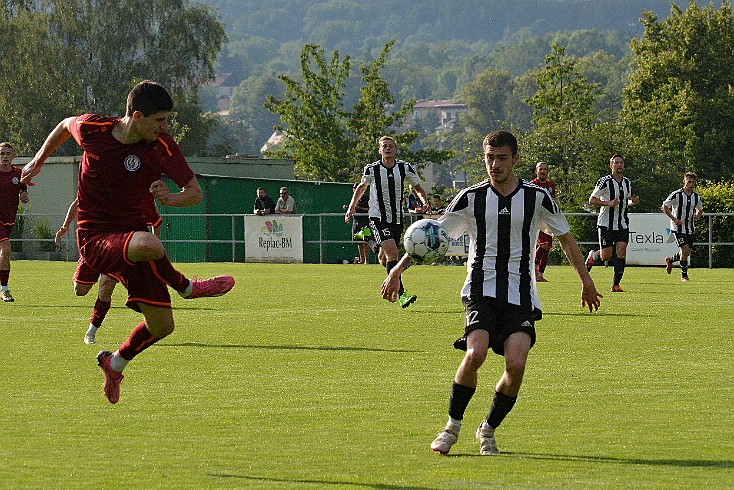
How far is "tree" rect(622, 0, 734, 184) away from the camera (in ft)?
191

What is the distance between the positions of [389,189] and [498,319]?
11550 mm

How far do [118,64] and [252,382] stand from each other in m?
64.9

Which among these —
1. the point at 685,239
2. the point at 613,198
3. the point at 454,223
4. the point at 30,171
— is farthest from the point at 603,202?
the point at 454,223

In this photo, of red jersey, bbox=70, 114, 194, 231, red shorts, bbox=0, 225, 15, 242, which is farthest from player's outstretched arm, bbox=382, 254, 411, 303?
red shorts, bbox=0, 225, 15, 242

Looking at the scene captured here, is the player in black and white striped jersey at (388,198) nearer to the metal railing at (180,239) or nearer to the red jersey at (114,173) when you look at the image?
the red jersey at (114,173)

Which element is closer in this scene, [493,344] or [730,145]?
[493,344]

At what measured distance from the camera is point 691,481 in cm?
667

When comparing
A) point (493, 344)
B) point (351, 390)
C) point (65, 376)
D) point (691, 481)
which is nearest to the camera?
point (691, 481)

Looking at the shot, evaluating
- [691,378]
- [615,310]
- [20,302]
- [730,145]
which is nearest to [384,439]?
[691,378]

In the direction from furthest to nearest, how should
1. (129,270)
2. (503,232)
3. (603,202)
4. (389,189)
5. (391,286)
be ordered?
(603,202), (389,189), (391,286), (129,270), (503,232)

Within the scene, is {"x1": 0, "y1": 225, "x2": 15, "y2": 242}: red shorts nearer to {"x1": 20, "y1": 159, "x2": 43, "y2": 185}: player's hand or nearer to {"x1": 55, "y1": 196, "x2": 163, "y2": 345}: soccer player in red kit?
{"x1": 55, "y1": 196, "x2": 163, "y2": 345}: soccer player in red kit

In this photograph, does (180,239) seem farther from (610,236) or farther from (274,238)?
(610,236)

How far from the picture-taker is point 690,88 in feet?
197

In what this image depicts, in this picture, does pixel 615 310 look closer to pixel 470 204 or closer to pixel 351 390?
pixel 351 390
